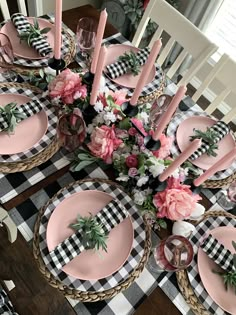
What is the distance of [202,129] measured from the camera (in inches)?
47.5

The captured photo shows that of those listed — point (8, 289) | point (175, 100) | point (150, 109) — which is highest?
point (175, 100)

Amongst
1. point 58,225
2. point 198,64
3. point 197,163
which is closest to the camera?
point 58,225

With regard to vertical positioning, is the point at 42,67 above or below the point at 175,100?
below

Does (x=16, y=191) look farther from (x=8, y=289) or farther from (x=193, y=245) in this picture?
(x=193, y=245)

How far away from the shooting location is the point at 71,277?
80 centimetres

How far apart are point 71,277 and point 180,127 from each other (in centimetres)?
68

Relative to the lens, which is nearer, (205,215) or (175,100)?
(175,100)

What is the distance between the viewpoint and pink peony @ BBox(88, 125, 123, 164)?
913mm

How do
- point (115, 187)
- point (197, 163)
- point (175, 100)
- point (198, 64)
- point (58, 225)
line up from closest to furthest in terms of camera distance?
1. point (175, 100)
2. point (58, 225)
3. point (115, 187)
4. point (197, 163)
5. point (198, 64)

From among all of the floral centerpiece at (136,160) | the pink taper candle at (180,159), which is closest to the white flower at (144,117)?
the floral centerpiece at (136,160)

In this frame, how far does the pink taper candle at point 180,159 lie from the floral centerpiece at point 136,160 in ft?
0.09

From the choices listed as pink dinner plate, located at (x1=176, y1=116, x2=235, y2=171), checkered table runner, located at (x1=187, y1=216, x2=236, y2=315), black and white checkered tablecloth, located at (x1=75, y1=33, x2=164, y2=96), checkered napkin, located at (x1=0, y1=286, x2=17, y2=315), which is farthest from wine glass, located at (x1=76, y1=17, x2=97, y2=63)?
checkered napkin, located at (x1=0, y1=286, x2=17, y2=315)

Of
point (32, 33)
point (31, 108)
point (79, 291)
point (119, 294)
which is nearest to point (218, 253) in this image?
point (119, 294)

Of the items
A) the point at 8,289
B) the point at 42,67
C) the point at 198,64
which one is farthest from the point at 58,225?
the point at 198,64
